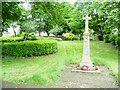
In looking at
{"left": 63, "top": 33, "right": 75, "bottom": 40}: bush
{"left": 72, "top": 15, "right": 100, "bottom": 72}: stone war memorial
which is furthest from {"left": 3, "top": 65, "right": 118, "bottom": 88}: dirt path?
{"left": 63, "top": 33, "right": 75, "bottom": 40}: bush

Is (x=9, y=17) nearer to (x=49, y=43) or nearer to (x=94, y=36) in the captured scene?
(x=49, y=43)

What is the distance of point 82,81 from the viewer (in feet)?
9.98

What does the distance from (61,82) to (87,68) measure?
40.4 inches

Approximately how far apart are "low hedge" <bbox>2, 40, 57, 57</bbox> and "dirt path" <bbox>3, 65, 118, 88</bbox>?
82.9 inches

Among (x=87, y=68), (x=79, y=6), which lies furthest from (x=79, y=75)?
(x=79, y=6)

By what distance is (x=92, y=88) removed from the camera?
2627mm

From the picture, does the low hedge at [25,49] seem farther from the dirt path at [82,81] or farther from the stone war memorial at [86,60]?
the dirt path at [82,81]

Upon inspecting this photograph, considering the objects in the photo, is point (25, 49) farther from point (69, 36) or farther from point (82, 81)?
point (69, 36)

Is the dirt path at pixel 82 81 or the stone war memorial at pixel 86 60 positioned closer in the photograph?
the dirt path at pixel 82 81

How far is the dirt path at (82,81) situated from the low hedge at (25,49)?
6.91ft

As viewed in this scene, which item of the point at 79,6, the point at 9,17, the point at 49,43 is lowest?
the point at 49,43

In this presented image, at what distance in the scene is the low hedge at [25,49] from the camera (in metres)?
5.39

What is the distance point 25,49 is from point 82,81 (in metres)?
2.74

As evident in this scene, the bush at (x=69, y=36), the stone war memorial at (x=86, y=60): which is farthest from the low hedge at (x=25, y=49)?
the bush at (x=69, y=36)
